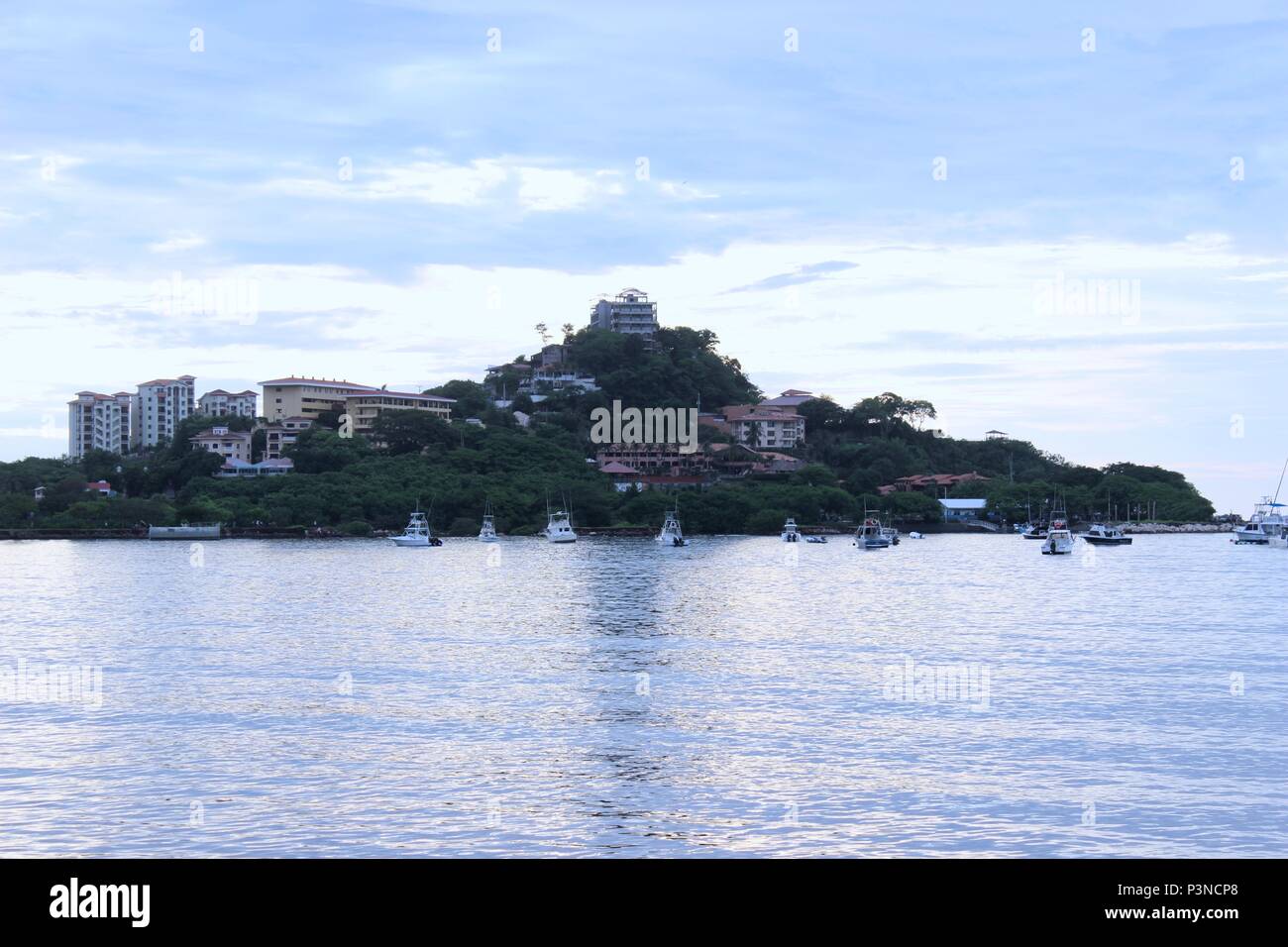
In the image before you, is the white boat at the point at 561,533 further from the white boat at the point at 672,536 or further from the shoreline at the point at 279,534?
the shoreline at the point at 279,534

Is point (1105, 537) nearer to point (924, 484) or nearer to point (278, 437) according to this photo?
point (924, 484)

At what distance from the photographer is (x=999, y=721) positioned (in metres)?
22.5

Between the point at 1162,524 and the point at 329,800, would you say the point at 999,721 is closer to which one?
the point at 329,800

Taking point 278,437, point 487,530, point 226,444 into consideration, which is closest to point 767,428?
point 487,530

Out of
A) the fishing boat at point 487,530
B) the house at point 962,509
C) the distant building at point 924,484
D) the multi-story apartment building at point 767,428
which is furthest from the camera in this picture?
the multi-story apartment building at point 767,428

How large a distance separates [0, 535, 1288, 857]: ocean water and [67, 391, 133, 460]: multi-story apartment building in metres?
133

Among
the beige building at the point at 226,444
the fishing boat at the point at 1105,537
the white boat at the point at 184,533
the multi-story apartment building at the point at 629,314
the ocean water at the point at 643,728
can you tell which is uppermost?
the multi-story apartment building at the point at 629,314

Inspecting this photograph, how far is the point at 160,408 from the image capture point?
17438 centimetres

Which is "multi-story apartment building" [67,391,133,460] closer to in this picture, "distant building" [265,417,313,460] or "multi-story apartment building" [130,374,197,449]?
"multi-story apartment building" [130,374,197,449]

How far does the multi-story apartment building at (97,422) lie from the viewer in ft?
571

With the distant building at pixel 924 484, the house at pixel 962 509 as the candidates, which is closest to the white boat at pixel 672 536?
the distant building at pixel 924 484

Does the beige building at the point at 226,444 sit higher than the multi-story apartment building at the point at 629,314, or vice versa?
the multi-story apartment building at the point at 629,314

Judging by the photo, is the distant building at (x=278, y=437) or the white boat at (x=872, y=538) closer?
the white boat at (x=872, y=538)

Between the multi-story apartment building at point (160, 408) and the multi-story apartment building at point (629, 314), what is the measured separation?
192ft
